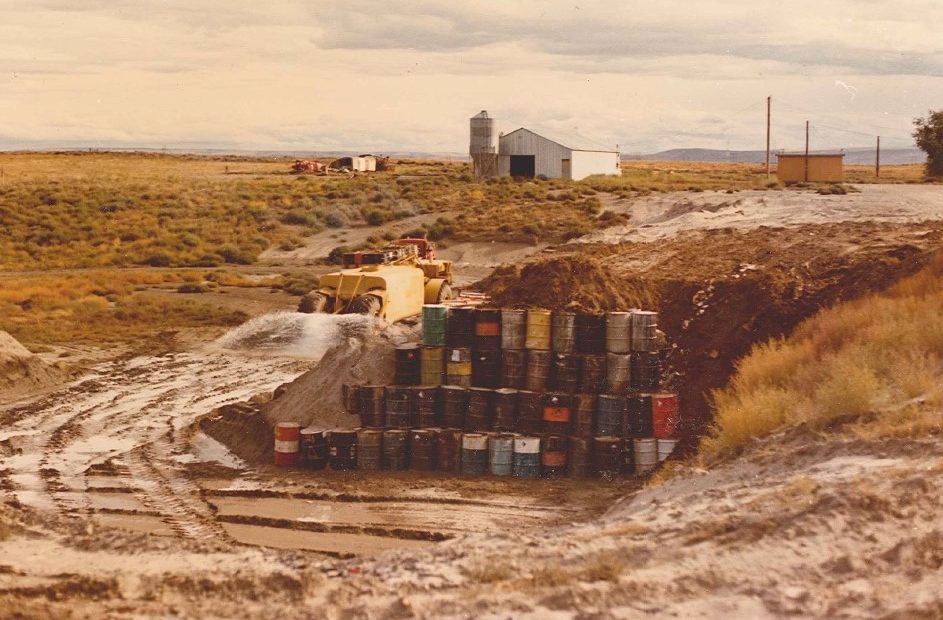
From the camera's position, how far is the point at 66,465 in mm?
17078

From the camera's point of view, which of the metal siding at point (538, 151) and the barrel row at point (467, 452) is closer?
the barrel row at point (467, 452)

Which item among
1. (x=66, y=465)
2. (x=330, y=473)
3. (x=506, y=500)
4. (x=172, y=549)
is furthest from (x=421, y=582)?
(x=66, y=465)

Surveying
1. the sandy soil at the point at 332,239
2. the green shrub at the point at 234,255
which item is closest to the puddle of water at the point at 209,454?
the sandy soil at the point at 332,239

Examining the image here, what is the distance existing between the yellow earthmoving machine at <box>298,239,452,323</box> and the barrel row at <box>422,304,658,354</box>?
26.8 ft

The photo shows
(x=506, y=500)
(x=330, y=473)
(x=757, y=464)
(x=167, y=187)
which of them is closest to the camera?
(x=757, y=464)

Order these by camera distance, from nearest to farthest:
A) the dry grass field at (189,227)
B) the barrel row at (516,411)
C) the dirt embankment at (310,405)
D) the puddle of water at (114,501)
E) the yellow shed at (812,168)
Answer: the puddle of water at (114,501) → the barrel row at (516,411) → the dirt embankment at (310,405) → the dry grass field at (189,227) → the yellow shed at (812,168)

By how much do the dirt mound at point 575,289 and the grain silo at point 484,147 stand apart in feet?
152

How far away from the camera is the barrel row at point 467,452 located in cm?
1627

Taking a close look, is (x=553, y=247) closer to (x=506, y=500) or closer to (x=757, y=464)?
(x=506, y=500)

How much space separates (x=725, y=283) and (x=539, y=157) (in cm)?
4953

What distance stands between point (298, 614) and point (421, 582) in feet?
3.23

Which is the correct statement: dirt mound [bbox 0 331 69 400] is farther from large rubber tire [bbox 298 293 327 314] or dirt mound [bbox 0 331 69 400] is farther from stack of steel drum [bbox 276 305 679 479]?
stack of steel drum [bbox 276 305 679 479]

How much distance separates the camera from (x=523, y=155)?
71.2 metres

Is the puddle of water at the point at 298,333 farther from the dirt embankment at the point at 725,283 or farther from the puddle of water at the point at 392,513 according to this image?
the puddle of water at the point at 392,513
